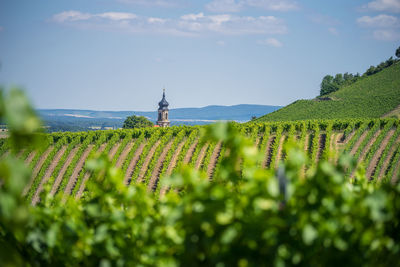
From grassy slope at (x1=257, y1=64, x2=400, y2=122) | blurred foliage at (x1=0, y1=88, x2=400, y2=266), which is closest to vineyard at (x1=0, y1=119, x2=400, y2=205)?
blurred foliage at (x1=0, y1=88, x2=400, y2=266)

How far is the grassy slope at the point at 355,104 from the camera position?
189 ft

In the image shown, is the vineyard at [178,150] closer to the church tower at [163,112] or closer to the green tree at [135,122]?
the green tree at [135,122]

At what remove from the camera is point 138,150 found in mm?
32531

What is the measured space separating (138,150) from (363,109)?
4016 cm

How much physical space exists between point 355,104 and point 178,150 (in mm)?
41986

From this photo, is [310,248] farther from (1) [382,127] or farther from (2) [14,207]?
(1) [382,127]

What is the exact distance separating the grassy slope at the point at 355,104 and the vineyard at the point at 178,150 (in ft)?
77.4

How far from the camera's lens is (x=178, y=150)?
31203mm

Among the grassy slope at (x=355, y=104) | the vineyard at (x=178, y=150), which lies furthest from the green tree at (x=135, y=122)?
the vineyard at (x=178, y=150)

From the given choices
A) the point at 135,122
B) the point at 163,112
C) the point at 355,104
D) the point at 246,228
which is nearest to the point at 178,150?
the point at 246,228

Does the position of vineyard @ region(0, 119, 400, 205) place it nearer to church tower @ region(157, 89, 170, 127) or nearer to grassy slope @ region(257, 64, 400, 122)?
grassy slope @ region(257, 64, 400, 122)

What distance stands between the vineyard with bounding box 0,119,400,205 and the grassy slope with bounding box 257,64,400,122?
77.4 feet

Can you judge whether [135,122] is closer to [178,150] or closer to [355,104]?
[355,104]

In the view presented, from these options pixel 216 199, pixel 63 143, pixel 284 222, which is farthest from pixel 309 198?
pixel 63 143
